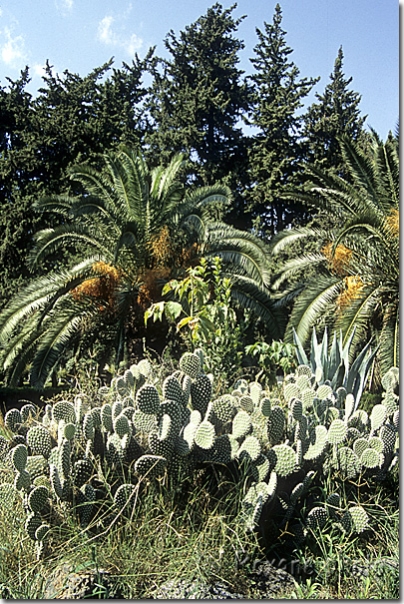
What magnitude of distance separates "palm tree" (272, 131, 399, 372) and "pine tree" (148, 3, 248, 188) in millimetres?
→ 2860

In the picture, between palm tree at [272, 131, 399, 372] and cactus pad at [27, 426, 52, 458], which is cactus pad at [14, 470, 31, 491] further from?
palm tree at [272, 131, 399, 372]

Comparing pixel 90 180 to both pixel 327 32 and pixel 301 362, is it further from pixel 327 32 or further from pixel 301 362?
pixel 327 32

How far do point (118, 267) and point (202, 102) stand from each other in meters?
4.79

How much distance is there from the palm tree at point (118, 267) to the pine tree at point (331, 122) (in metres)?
3.07

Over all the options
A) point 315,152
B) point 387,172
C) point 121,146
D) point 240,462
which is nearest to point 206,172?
point 315,152

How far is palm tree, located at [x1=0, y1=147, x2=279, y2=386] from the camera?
11.6 m

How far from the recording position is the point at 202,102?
47.0ft

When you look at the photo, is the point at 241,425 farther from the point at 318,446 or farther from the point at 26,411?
the point at 26,411

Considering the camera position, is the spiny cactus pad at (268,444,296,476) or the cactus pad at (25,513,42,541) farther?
the spiny cactus pad at (268,444,296,476)

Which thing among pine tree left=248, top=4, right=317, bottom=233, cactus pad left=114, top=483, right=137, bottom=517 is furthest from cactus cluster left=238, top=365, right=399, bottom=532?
pine tree left=248, top=4, right=317, bottom=233

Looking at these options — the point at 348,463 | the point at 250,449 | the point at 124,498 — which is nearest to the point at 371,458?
the point at 348,463

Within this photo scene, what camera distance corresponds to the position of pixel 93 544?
10.6 ft

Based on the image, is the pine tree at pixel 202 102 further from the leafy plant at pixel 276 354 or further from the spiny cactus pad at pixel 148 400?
the spiny cactus pad at pixel 148 400

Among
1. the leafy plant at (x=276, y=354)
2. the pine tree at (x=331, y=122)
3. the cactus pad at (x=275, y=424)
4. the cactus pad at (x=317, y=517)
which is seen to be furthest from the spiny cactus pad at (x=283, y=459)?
the pine tree at (x=331, y=122)
